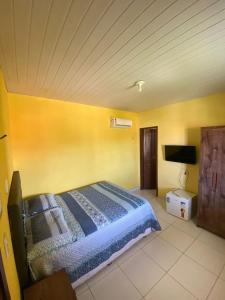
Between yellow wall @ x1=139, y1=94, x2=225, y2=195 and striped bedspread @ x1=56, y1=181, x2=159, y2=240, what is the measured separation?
1.41m

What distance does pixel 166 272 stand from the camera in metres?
1.75

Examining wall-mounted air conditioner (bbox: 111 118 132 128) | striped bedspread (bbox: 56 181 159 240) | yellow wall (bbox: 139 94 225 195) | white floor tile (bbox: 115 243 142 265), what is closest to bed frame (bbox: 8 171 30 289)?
striped bedspread (bbox: 56 181 159 240)

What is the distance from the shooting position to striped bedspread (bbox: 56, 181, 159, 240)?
1.79 metres

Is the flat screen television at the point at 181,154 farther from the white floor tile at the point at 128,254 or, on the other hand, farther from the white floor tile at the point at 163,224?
the white floor tile at the point at 128,254

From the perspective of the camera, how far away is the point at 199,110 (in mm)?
2807

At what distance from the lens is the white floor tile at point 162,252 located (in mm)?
1884

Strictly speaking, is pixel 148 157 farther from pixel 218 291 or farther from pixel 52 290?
pixel 52 290

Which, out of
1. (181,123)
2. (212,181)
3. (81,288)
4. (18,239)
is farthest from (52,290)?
(181,123)

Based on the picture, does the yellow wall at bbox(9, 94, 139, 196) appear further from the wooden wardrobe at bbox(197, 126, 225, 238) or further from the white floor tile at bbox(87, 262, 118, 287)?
the wooden wardrobe at bbox(197, 126, 225, 238)

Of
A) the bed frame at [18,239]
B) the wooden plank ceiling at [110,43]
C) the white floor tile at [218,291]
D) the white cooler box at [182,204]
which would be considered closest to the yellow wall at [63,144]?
the wooden plank ceiling at [110,43]

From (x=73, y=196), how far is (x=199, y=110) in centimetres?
297

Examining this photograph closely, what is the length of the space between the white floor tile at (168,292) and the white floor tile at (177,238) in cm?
58

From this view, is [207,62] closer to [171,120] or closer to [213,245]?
[171,120]

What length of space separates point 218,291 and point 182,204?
1339 mm
